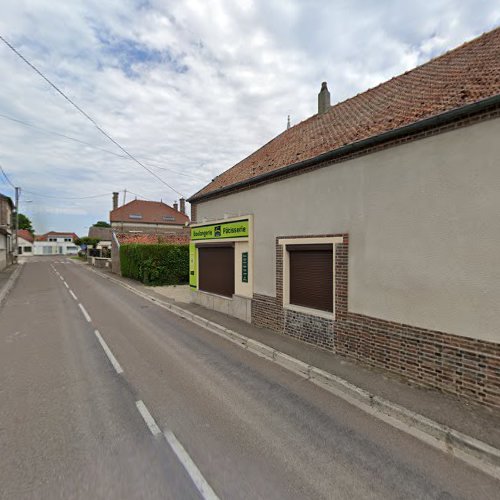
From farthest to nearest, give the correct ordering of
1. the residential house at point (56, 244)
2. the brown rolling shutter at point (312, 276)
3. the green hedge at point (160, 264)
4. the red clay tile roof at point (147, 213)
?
1. the residential house at point (56, 244)
2. the red clay tile roof at point (147, 213)
3. the green hedge at point (160, 264)
4. the brown rolling shutter at point (312, 276)

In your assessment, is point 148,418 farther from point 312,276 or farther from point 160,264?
point 160,264

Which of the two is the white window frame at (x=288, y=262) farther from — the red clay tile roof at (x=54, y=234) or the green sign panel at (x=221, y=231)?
the red clay tile roof at (x=54, y=234)

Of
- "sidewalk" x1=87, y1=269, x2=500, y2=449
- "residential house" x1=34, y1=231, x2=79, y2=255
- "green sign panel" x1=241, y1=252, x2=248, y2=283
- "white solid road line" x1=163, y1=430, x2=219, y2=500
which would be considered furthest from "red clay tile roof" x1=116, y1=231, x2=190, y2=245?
"residential house" x1=34, y1=231, x2=79, y2=255

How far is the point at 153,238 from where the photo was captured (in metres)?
24.1

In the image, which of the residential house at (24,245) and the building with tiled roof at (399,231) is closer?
the building with tiled roof at (399,231)

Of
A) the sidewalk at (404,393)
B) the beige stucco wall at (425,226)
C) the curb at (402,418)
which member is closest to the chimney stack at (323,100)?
the beige stucco wall at (425,226)

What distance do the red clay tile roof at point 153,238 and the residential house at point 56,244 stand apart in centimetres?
6382

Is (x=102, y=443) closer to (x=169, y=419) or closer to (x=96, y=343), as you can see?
(x=169, y=419)

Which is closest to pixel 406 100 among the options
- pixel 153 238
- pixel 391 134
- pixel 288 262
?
pixel 391 134

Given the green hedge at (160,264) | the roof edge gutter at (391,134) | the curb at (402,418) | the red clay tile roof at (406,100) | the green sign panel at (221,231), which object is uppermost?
the red clay tile roof at (406,100)

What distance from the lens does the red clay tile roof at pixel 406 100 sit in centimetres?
515

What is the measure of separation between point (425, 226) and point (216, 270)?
7709mm

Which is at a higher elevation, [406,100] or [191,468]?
[406,100]

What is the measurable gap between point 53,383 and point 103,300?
8.65 metres
